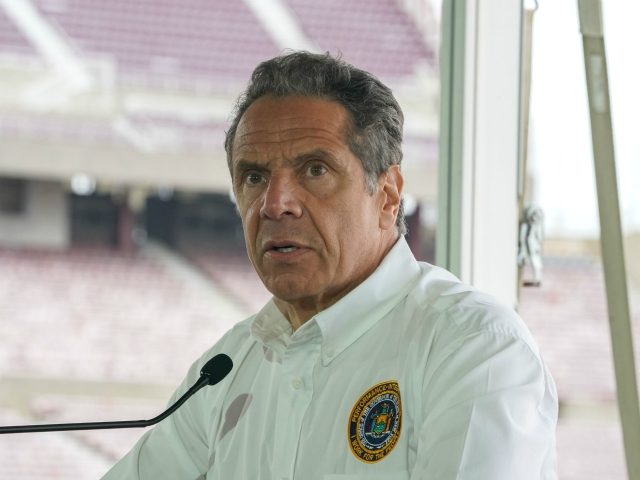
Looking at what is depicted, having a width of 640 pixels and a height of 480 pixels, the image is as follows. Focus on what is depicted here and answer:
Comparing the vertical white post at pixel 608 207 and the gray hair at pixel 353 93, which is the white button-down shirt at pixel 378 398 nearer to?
the gray hair at pixel 353 93

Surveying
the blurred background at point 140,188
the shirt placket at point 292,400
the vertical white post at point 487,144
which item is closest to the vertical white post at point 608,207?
the vertical white post at point 487,144

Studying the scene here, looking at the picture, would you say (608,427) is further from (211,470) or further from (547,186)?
(211,470)

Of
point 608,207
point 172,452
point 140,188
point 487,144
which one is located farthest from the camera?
point 140,188

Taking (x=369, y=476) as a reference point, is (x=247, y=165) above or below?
above

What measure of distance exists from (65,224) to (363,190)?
21.3ft

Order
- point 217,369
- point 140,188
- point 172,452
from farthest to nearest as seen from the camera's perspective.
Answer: point 140,188 → point 172,452 → point 217,369

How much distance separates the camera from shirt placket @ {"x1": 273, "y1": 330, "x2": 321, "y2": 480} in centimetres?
98

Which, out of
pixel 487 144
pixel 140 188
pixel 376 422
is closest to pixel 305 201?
pixel 376 422

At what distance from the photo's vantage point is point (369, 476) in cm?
89

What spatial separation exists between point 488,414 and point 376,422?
0.16m

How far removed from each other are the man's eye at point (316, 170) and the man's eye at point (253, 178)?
2.4 inches

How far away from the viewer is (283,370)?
1.06m

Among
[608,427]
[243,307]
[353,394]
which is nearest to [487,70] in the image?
[353,394]

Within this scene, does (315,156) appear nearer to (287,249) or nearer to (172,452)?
(287,249)
